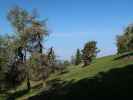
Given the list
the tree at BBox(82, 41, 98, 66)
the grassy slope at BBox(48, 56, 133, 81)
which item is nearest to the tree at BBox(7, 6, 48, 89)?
the grassy slope at BBox(48, 56, 133, 81)

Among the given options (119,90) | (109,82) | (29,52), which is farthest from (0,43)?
(119,90)

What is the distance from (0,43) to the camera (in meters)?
51.2

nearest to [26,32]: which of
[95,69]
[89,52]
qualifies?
[95,69]

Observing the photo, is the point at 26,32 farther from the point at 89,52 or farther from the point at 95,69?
the point at 89,52

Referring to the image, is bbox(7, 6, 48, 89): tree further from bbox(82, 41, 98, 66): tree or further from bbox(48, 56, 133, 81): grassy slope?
bbox(82, 41, 98, 66): tree

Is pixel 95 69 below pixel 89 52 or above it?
below

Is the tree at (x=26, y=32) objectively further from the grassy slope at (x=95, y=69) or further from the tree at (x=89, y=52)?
the tree at (x=89, y=52)

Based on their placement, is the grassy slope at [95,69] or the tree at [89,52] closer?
the grassy slope at [95,69]

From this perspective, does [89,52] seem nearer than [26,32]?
No

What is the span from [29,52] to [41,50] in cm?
231

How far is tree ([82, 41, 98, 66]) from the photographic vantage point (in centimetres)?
7134

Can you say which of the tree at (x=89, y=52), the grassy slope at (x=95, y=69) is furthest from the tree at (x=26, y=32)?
the tree at (x=89, y=52)

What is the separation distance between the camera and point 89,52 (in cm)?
7238

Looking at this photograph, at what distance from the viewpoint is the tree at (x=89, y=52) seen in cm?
7134
